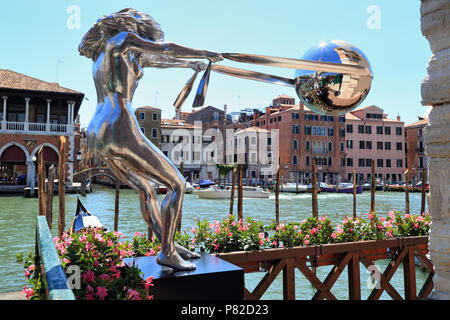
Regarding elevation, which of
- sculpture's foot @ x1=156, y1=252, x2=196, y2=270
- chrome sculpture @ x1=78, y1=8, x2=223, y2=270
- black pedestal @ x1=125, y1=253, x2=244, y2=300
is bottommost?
black pedestal @ x1=125, y1=253, x2=244, y2=300

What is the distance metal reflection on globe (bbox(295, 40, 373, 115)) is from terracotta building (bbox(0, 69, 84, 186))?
81.6 ft

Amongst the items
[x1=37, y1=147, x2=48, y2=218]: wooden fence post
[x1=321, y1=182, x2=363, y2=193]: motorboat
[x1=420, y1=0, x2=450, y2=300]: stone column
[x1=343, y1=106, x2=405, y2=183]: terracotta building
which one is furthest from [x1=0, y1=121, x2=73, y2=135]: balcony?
[x1=343, y1=106, x2=405, y2=183]: terracotta building

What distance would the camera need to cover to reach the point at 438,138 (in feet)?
7.00

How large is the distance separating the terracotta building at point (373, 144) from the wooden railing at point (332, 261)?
45.5 m

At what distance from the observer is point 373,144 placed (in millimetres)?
49062

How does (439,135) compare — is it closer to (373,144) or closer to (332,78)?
(332,78)

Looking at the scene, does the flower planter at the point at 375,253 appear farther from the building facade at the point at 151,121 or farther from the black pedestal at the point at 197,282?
the building facade at the point at 151,121

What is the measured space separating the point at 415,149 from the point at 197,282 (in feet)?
188

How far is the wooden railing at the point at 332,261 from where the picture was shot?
3.45m

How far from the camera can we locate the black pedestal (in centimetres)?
217

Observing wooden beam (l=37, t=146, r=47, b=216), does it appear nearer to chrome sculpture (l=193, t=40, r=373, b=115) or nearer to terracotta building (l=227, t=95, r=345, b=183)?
chrome sculpture (l=193, t=40, r=373, b=115)

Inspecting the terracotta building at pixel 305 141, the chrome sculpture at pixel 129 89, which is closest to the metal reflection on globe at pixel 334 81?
the chrome sculpture at pixel 129 89

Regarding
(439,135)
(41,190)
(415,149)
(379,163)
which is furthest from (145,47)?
(415,149)
